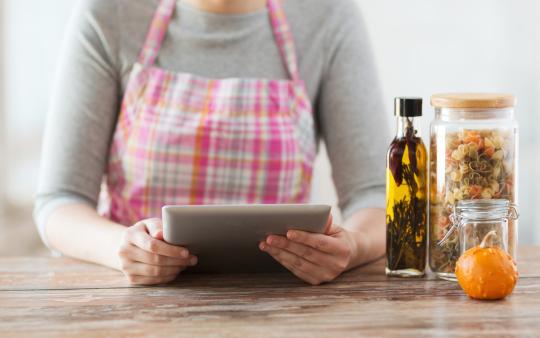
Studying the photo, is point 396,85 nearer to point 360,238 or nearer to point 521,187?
point 521,187

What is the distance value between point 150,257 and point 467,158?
502 millimetres

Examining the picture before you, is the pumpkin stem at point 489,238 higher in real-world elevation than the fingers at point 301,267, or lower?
higher

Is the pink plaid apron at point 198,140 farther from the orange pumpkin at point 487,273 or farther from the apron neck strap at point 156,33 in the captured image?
the orange pumpkin at point 487,273

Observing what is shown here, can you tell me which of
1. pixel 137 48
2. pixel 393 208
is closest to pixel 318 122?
pixel 137 48

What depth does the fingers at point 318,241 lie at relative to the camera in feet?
3.77

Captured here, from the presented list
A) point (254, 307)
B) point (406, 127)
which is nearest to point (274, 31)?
point (406, 127)

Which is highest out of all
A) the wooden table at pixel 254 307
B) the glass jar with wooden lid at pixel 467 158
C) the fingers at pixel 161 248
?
the glass jar with wooden lid at pixel 467 158

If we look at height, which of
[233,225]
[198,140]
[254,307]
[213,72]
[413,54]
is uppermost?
[413,54]

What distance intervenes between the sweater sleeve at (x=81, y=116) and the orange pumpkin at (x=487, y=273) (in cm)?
81

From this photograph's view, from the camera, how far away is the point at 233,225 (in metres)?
1.09

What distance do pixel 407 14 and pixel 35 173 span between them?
1.47 meters

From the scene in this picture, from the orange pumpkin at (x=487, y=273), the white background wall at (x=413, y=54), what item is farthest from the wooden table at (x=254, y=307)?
the white background wall at (x=413, y=54)

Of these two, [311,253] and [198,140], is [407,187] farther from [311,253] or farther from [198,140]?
[198,140]

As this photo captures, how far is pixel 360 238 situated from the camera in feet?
4.31
